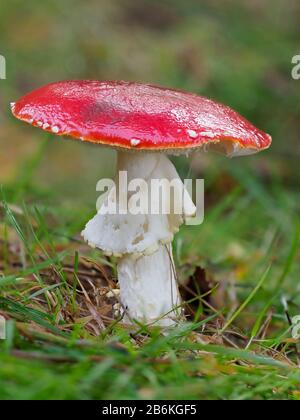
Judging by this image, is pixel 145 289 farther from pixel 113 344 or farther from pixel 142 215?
pixel 113 344

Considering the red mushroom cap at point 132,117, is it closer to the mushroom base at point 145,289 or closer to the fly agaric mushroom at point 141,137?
the fly agaric mushroom at point 141,137

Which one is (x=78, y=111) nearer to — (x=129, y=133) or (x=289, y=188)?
(x=129, y=133)

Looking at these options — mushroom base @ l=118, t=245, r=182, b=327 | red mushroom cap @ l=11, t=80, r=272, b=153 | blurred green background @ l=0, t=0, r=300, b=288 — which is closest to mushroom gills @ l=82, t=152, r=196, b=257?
mushroom base @ l=118, t=245, r=182, b=327

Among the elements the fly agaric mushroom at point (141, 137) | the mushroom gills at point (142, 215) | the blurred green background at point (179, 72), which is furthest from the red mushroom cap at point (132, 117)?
the blurred green background at point (179, 72)

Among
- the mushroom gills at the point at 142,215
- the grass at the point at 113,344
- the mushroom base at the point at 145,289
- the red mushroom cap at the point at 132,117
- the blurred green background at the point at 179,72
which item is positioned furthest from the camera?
the blurred green background at the point at 179,72

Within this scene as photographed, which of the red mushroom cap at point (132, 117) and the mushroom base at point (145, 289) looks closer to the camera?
the red mushroom cap at point (132, 117)

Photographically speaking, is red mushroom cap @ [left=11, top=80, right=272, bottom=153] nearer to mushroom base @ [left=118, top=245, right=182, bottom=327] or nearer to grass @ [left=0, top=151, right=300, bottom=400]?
grass @ [left=0, top=151, right=300, bottom=400]
